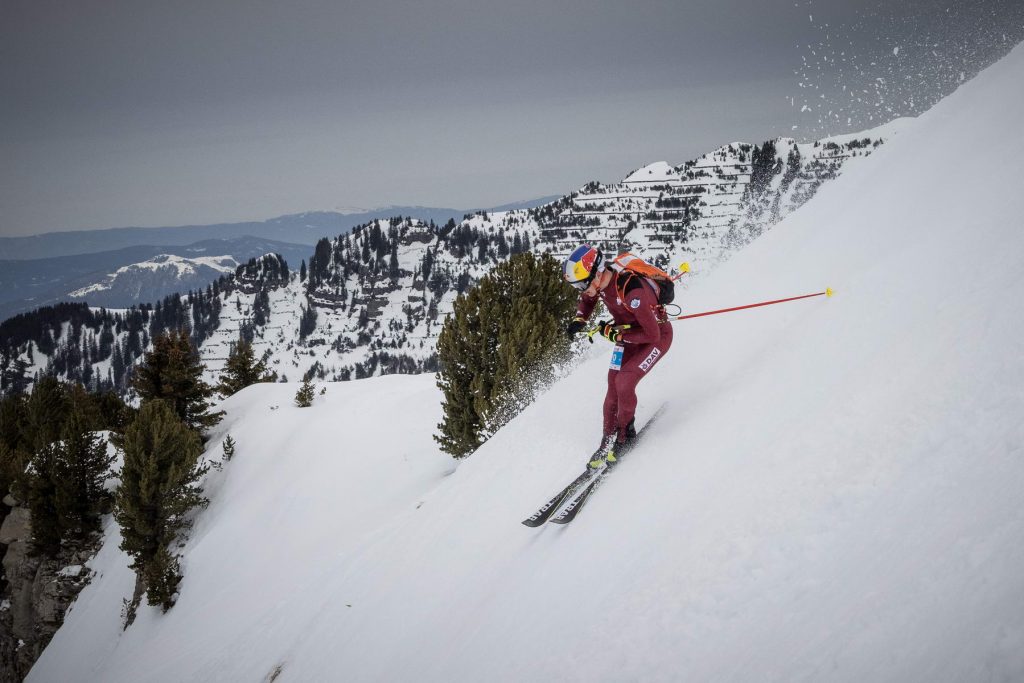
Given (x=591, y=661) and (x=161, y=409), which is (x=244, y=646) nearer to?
(x=591, y=661)

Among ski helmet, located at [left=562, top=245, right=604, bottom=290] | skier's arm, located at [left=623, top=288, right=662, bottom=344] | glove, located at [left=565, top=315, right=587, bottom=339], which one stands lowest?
glove, located at [left=565, top=315, right=587, bottom=339]

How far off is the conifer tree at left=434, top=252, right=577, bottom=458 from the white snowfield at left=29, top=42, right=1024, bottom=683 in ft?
16.5

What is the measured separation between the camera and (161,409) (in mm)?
26266

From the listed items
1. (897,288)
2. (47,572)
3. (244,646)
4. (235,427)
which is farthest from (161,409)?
(897,288)

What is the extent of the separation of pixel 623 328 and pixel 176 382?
39069 millimetres

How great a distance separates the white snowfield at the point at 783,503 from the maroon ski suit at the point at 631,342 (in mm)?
777

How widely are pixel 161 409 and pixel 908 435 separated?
3191 centimetres

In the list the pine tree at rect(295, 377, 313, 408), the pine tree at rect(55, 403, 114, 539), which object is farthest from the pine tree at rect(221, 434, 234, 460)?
the pine tree at rect(55, 403, 114, 539)

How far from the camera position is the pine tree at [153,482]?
77.9 ft

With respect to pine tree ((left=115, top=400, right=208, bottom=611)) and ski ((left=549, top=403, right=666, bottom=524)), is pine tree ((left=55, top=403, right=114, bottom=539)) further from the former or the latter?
ski ((left=549, top=403, right=666, bottom=524))

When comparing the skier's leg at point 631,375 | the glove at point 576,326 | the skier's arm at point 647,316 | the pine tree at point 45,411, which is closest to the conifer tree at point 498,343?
the glove at point 576,326

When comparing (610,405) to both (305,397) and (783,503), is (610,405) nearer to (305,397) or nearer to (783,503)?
(783,503)

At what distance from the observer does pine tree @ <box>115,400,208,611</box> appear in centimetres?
2375

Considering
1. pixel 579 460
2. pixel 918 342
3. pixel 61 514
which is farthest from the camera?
pixel 61 514
